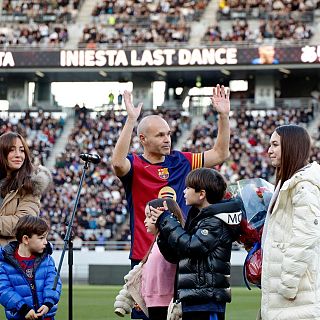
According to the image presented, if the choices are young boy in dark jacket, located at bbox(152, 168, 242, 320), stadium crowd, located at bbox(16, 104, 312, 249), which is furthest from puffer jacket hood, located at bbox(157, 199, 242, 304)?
stadium crowd, located at bbox(16, 104, 312, 249)

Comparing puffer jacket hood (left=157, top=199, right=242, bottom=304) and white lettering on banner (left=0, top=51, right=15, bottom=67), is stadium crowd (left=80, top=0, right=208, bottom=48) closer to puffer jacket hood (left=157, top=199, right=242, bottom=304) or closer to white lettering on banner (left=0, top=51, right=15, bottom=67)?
white lettering on banner (left=0, top=51, right=15, bottom=67)

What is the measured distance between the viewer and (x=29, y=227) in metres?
8.38

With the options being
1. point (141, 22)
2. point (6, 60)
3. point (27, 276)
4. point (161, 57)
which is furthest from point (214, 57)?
point (27, 276)

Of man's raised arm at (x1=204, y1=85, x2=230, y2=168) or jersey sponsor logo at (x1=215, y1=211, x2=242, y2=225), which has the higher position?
man's raised arm at (x1=204, y1=85, x2=230, y2=168)

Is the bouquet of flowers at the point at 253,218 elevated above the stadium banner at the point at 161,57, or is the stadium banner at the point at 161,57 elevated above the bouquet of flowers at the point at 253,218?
the stadium banner at the point at 161,57

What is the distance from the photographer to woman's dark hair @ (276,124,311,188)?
7.59m

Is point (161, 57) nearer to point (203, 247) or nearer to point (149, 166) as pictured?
point (149, 166)

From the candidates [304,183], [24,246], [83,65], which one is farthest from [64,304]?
[83,65]

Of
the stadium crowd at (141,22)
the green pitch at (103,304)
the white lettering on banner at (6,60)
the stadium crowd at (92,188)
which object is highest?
the stadium crowd at (141,22)

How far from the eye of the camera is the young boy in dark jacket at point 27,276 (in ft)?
27.3

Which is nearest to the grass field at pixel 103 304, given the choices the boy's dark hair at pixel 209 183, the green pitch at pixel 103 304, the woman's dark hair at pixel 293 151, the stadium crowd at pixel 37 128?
the green pitch at pixel 103 304

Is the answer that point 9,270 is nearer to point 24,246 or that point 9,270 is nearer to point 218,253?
point 24,246

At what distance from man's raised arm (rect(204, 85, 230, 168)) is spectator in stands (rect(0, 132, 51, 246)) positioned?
1330mm

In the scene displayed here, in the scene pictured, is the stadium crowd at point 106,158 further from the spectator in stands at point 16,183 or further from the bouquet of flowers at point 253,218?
the bouquet of flowers at point 253,218
